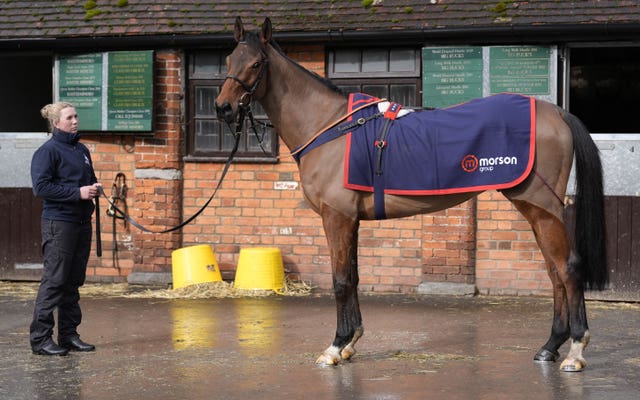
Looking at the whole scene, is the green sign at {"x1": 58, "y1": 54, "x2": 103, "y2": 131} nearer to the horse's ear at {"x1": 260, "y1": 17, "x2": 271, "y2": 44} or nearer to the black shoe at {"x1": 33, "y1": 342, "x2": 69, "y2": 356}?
the black shoe at {"x1": 33, "y1": 342, "x2": 69, "y2": 356}

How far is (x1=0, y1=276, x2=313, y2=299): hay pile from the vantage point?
1191cm

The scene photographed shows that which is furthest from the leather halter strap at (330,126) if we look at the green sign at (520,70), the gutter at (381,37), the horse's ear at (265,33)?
the green sign at (520,70)

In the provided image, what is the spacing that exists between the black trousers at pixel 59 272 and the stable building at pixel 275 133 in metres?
4.26

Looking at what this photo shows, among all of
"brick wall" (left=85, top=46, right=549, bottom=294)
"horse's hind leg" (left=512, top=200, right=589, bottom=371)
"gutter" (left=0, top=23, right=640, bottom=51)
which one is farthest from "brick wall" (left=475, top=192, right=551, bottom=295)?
"horse's hind leg" (left=512, top=200, right=589, bottom=371)

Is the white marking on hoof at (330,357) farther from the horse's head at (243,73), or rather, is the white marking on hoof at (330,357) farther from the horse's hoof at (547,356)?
→ the horse's head at (243,73)

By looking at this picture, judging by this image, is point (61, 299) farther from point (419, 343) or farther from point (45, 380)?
point (419, 343)

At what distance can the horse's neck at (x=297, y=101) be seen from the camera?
328 inches

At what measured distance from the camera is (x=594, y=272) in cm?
786

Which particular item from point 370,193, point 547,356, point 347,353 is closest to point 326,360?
point 347,353

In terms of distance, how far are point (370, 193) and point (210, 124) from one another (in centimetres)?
526

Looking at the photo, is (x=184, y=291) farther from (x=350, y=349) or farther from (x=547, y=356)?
(x=547, y=356)

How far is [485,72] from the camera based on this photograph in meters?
11.8

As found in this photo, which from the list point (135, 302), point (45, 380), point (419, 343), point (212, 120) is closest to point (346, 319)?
point (419, 343)

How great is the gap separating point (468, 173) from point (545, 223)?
67 centimetres
